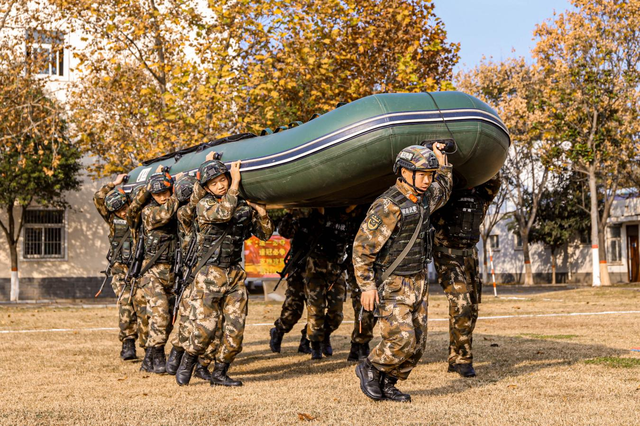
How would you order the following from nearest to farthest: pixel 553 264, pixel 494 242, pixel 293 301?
pixel 293 301, pixel 553 264, pixel 494 242

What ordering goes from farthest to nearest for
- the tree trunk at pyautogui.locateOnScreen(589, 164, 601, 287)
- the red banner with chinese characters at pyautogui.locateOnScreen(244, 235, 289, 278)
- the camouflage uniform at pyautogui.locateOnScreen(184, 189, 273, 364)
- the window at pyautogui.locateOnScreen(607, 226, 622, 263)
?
the window at pyautogui.locateOnScreen(607, 226, 622, 263), the tree trunk at pyautogui.locateOnScreen(589, 164, 601, 287), the red banner with chinese characters at pyautogui.locateOnScreen(244, 235, 289, 278), the camouflage uniform at pyautogui.locateOnScreen(184, 189, 273, 364)

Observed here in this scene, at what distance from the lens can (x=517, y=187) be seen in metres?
35.2

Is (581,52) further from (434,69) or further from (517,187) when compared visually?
(517,187)

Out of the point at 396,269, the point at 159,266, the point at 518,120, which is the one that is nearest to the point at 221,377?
the point at 159,266

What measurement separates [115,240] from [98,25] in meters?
10.0

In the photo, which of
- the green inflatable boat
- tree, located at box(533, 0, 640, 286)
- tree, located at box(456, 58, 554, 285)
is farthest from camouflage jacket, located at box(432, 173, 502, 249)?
tree, located at box(456, 58, 554, 285)

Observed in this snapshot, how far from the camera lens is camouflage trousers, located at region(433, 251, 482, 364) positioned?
22.6 ft

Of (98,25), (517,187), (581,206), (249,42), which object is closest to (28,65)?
(98,25)

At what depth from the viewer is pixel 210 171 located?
691cm

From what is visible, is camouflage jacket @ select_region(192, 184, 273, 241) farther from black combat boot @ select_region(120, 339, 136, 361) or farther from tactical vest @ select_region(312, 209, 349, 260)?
black combat boot @ select_region(120, 339, 136, 361)

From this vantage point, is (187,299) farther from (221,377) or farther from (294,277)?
(294,277)

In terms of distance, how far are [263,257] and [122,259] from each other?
1012 cm

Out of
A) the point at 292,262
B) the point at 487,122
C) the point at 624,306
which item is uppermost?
the point at 487,122

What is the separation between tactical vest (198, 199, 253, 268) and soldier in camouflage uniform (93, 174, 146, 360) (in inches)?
77.5
